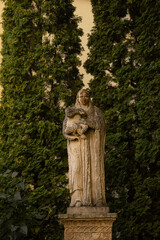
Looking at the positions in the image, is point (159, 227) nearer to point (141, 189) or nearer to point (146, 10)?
point (141, 189)

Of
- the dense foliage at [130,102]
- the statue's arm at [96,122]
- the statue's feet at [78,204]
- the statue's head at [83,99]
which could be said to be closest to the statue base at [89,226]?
the statue's feet at [78,204]

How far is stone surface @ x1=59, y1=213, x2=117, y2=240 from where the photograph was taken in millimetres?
5184

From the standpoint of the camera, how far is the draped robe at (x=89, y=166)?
5.41 m

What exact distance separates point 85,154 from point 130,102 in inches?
157

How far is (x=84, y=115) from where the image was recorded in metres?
5.64

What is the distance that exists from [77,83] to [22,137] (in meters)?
1.99

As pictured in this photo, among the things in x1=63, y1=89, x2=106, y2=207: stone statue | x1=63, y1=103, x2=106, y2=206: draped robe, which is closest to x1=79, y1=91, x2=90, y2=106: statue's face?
x1=63, y1=89, x2=106, y2=207: stone statue

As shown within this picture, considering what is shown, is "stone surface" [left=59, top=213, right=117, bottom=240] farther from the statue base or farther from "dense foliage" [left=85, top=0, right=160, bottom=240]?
"dense foliage" [left=85, top=0, right=160, bottom=240]

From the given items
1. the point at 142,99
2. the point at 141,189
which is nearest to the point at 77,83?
the point at 142,99

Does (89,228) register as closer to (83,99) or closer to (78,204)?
(78,204)

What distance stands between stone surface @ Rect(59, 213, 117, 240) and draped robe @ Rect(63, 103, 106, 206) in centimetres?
25

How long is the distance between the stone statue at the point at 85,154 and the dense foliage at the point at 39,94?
2941 mm

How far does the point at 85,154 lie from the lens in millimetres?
5531

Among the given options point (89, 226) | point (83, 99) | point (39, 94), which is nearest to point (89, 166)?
point (89, 226)
